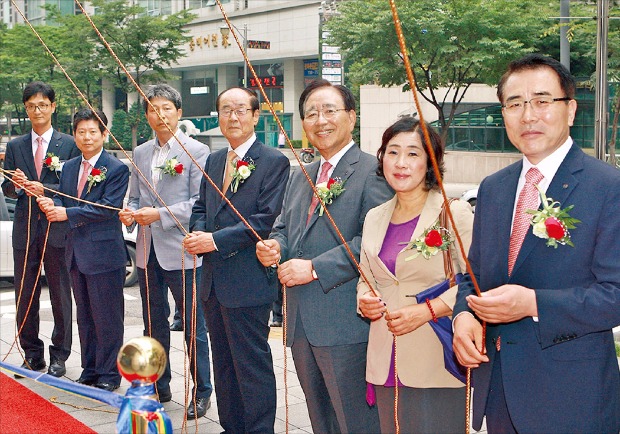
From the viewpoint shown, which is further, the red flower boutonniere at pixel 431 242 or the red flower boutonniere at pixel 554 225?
the red flower boutonniere at pixel 431 242

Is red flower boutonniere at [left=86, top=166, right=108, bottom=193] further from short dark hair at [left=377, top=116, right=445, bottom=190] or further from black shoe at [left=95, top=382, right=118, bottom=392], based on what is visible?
short dark hair at [left=377, top=116, right=445, bottom=190]

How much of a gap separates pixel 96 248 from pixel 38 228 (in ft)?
2.37

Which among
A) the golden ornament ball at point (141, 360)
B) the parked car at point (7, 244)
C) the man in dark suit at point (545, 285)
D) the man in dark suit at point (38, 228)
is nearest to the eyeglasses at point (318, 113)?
the man in dark suit at point (545, 285)

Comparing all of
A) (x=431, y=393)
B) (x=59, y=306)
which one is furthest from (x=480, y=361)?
(x=59, y=306)

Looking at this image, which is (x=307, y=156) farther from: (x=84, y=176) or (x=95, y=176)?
(x=95, y=176)

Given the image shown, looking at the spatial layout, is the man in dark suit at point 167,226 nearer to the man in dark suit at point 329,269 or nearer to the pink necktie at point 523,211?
the man in dark suit at point 329,269

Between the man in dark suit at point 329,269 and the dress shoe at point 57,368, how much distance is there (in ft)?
9.03

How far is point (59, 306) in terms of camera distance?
234 inches

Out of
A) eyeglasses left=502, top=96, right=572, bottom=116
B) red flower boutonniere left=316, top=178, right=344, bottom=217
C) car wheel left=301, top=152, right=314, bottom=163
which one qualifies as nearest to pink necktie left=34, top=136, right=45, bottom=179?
red flower boutonniere left=316, top=178, right=344, bottom=217

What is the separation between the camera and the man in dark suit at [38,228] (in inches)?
231

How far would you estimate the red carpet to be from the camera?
3275mm

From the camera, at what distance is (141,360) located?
1.75 meters

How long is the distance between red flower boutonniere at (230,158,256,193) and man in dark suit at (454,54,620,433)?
1.77 m

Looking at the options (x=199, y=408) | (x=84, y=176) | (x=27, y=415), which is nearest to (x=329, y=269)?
(x=27, y=415)
